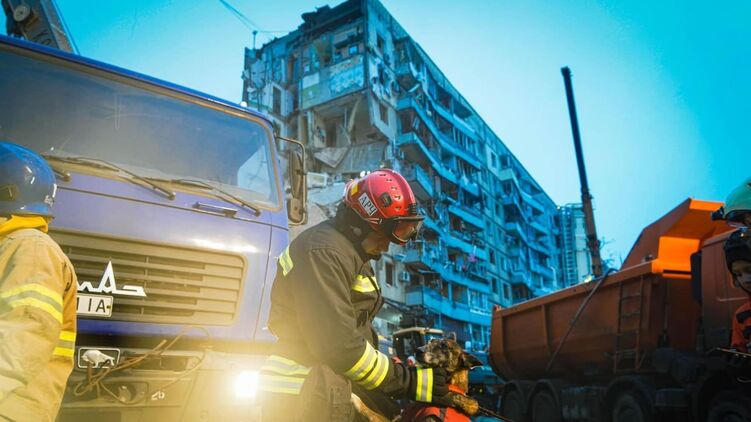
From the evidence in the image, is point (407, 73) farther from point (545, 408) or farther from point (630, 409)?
point (630, 409)

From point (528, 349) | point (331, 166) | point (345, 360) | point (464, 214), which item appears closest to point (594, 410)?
point (528, 349)

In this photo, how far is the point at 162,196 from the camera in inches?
149

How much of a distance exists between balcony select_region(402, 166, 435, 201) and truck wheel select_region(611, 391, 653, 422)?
28686 millimetres

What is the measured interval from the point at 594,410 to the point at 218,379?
20.8 feet

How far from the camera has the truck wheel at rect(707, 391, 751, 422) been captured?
16.9ft

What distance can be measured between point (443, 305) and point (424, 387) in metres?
35.2

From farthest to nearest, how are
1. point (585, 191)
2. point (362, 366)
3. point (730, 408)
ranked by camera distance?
1. point (585, 191)
2. point (730, 408)
3. point (362, 366)

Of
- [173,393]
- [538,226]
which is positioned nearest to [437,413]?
[173,393]

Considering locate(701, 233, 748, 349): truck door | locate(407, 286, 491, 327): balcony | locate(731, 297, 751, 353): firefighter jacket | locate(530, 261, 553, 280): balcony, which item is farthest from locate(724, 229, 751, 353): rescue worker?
locate(530, 261, 553, 280): balcony

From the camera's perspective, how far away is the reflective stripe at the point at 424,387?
280cm

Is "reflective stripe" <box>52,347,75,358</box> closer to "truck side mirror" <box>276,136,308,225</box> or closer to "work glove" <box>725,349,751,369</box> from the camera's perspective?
"truck side mirror" <box>276,136,308,225</box>

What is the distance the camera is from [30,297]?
2.03 m

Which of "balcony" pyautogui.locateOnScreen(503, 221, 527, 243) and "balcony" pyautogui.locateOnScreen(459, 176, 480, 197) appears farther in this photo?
"balcony" pyautogui.locateOnScreen(503, 221, 527, 243)

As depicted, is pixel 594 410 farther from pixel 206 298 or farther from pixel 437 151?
pixel 437 151
